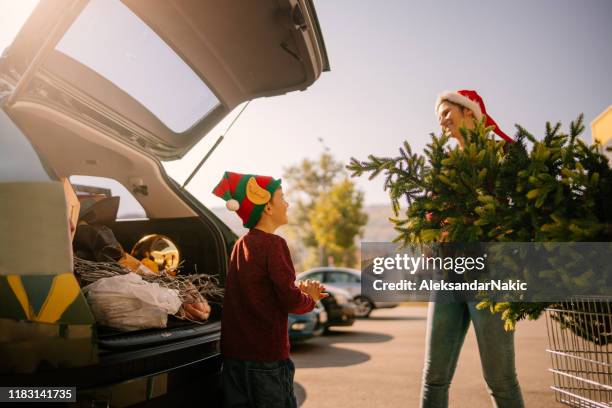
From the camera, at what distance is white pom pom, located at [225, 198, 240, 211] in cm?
220

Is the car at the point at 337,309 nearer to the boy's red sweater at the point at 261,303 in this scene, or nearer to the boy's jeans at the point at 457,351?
the boy's jeans at the point at 457,351

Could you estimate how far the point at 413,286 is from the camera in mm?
2312

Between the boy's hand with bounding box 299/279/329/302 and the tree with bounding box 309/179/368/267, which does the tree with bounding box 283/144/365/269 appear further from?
the boy's hand with bounding box 299/279/329/302

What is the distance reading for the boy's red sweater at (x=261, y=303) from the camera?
2.01 metres

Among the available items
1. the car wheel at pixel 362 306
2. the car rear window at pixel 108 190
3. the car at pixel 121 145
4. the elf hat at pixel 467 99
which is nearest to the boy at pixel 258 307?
the car at pixel 121 145

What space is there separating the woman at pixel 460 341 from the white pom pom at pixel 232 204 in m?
1.09

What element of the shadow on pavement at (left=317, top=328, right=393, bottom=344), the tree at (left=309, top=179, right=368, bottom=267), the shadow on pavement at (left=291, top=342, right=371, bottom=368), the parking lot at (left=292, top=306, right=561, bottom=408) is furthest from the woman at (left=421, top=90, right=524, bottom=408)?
the tree at (left=309, top=179, right=368, bottom=267)

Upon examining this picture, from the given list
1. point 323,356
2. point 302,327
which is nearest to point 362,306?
point 302,327

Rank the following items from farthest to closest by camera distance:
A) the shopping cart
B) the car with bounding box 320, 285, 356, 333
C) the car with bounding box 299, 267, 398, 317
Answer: the car with bounding box 299, 267, 398, 317, the car with bounding box 320, 285, 356, 333, the shopping cart

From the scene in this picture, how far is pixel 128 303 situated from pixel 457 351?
176cm

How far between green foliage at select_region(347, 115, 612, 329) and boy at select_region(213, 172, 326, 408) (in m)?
0.63

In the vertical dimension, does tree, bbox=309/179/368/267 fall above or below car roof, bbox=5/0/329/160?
above

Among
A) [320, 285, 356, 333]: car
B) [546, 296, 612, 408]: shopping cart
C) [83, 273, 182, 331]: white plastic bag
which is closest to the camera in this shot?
[546, 296, 612, 408]: shopping cart

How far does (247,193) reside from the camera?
223 centimetres
